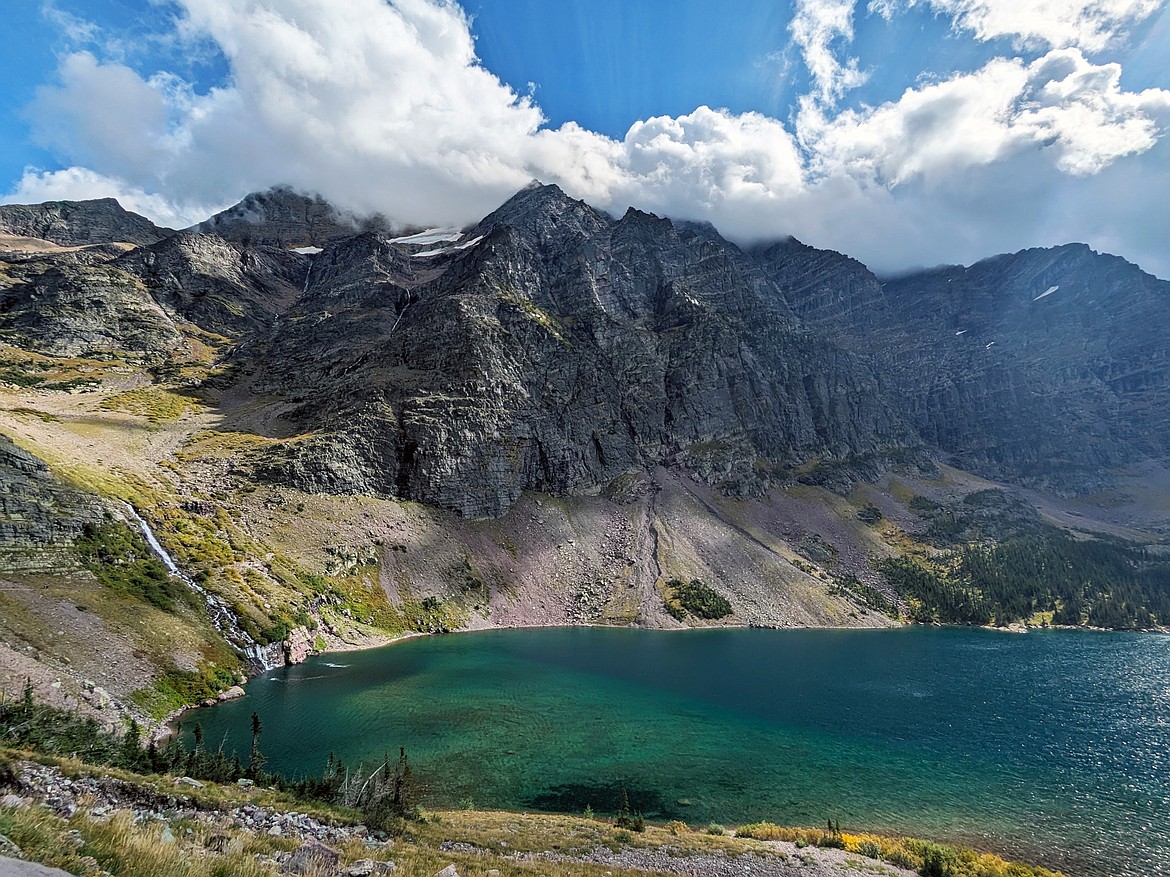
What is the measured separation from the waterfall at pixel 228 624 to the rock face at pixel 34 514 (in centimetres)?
784

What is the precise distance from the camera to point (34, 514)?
53125mm

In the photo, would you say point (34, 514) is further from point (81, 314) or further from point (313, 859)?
point (81, 314)

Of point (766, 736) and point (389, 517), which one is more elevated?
point (389, 517)

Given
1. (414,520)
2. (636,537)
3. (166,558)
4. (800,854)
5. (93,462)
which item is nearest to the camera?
(800,854)

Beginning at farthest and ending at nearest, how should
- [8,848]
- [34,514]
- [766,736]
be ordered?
1. [34,514]
2. [766,736]
3. [8,848]

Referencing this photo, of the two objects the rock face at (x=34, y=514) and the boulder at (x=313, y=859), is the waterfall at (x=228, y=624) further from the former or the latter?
the boulder at (x=313, y=859)

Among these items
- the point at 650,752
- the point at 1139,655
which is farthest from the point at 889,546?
the point at 650,752

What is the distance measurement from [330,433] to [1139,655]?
163735mm

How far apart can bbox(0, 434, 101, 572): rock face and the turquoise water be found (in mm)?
22294

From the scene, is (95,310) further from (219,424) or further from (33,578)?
(33,578)

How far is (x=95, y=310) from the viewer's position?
18338 centimetres

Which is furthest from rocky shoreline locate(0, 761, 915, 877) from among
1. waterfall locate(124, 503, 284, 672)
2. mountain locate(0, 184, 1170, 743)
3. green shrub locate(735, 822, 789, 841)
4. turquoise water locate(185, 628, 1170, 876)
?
waterfall locate(124, 503, 284, 672)

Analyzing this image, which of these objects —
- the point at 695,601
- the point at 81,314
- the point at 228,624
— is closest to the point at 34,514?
the point at 228,624

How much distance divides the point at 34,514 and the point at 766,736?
73.5 meters
